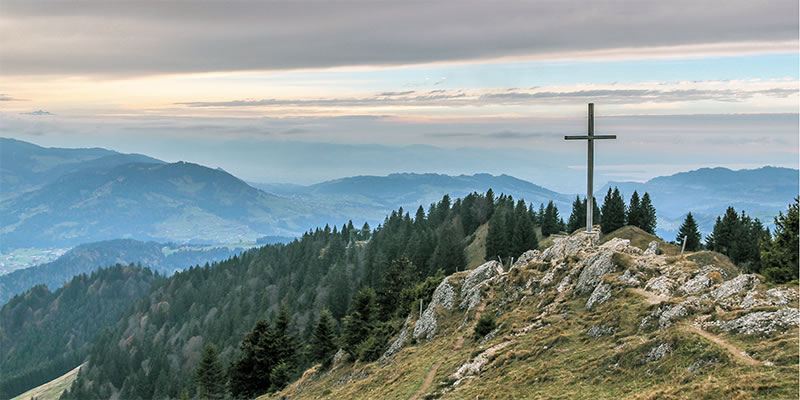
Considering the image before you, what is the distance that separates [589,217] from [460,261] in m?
68.7

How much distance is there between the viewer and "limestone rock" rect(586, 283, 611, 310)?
39688mm

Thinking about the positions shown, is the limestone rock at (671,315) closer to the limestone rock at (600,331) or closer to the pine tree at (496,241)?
the limestone rock at (600,331)

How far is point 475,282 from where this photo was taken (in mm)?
61250

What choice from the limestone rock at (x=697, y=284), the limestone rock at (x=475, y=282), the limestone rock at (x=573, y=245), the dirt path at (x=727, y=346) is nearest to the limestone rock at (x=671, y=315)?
the dirt path at (x=727, y=346)

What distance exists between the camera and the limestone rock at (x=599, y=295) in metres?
39.7

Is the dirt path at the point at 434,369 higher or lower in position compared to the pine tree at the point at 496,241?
higher

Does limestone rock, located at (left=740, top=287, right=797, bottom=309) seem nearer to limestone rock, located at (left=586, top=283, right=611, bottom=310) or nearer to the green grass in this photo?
the green grass

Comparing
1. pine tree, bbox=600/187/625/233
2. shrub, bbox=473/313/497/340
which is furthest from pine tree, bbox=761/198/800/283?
pine tree, bbox=600/187/625/233

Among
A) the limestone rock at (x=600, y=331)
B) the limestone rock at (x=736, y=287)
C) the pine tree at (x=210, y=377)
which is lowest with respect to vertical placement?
the pine tree at (x=210, y=377)

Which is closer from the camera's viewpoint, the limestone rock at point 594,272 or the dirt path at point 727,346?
the dirt path at point 727,346

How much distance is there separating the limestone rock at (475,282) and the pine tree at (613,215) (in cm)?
5129

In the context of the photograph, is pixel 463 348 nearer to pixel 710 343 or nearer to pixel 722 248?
pixel 710 343

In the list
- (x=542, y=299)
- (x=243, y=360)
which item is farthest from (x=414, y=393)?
(x=243, y=360)

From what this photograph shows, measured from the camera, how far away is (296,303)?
562 ft
